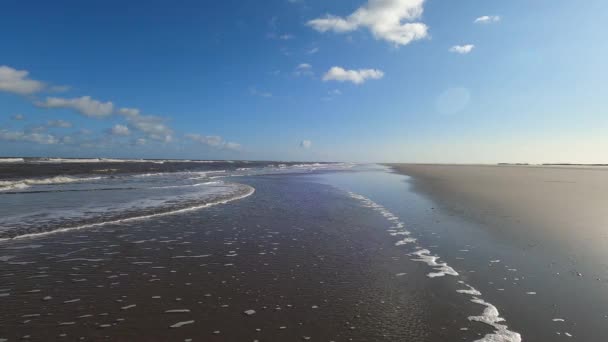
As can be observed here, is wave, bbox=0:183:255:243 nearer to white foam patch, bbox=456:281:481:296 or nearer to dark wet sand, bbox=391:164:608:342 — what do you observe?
dark wet sand, bbox=391:164:608:342

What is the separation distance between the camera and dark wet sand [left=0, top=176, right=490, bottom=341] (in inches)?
181

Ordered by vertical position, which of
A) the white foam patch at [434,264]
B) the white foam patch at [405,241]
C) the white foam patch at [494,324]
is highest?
the white foam patch at [405,241]

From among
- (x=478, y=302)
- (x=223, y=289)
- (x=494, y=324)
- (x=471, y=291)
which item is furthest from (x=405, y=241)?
(x=223, y=289)

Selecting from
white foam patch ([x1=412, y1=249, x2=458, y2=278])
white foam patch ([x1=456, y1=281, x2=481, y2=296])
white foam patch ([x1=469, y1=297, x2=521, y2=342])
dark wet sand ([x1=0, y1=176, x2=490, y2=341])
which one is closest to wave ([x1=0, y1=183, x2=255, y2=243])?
dark wet sand ([x1=0, y1=176, x2=490, y2=341])

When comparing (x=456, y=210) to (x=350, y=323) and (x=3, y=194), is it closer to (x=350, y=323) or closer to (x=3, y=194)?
(x=350, y=323)

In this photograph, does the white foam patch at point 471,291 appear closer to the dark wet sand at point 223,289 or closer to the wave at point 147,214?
the dark wet sand at point 223,289

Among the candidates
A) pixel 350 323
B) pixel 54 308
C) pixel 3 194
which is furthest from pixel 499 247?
pixel 3 194

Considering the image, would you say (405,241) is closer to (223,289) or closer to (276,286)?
(276,286)

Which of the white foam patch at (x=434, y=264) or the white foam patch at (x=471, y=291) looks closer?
the white foam patch at (x=471, y=291)

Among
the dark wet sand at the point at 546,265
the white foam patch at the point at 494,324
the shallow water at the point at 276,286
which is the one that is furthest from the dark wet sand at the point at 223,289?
the dark wet sand at the point at 546,265

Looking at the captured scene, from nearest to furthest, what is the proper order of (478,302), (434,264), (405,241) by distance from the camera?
1. (478,302)
2. (434,264)
3. (405,241)

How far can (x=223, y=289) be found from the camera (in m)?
6.10

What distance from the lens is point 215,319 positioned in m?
4.89

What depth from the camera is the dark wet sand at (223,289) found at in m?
4.59
